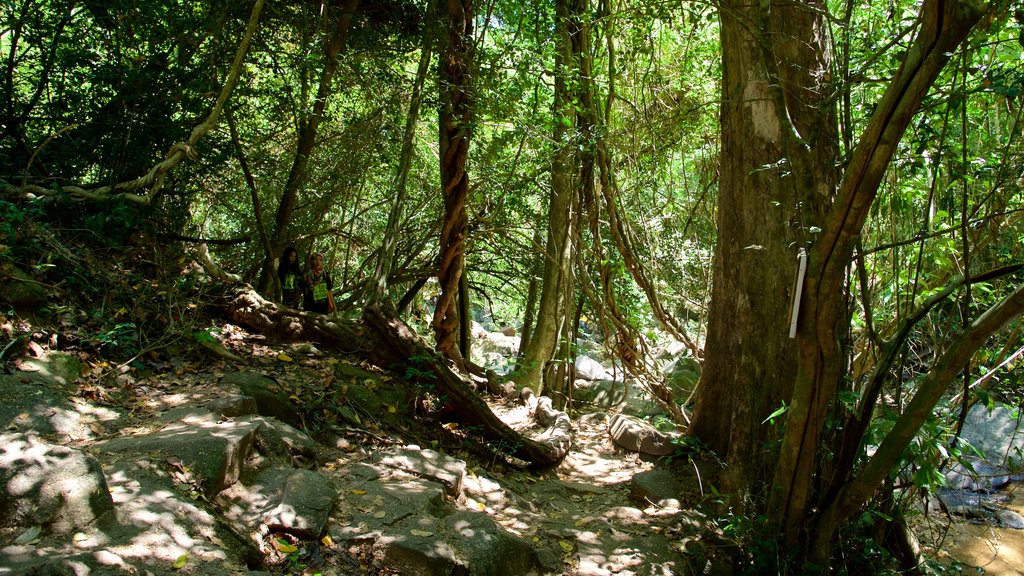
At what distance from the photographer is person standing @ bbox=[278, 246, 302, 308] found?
7.11 metres

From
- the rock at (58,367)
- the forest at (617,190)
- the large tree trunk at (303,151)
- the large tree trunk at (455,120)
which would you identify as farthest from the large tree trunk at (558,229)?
the rock at (58,367)

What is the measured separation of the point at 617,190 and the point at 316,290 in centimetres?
331

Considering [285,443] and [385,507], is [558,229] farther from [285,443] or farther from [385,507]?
[385,507]

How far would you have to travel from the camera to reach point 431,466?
4262 millimetres

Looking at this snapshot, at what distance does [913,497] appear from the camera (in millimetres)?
3570

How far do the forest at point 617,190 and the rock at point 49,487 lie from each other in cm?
174

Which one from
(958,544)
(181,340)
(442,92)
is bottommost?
(958,544)

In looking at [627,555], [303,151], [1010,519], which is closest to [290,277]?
[303,151]

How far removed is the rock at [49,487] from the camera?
95.6 inches

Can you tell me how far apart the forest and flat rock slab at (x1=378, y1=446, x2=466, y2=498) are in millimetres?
1011

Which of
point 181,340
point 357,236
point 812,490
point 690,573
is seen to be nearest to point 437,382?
point 181,340

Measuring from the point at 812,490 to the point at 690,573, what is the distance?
31.3 inches

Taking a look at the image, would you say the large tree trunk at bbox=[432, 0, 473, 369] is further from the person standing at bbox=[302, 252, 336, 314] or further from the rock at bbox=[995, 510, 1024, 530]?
the rock at bbox=[995, 510, 1024, 530]

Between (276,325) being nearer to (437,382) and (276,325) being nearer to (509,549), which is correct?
(437,382)
